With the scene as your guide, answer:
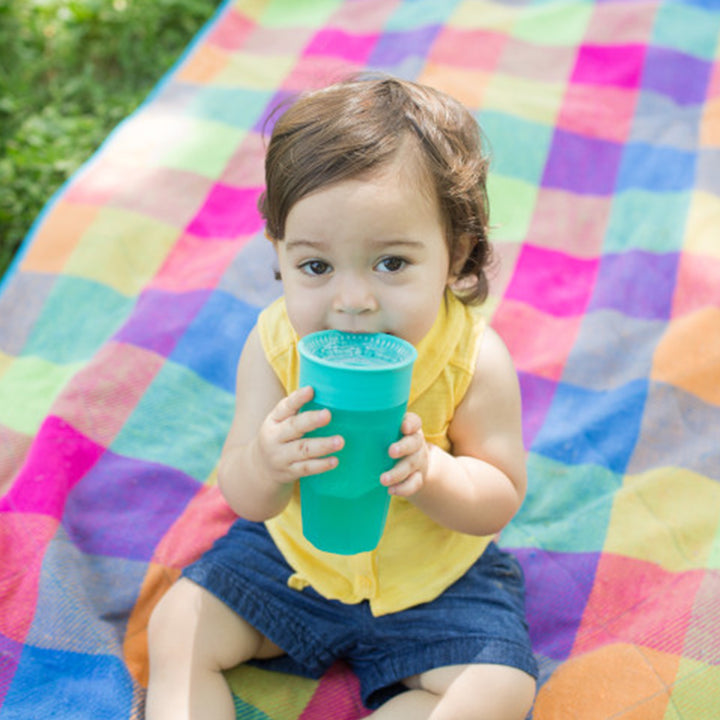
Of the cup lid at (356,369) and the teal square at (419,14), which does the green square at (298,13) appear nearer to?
the teal square at (419,14)

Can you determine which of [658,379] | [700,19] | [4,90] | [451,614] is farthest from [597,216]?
[4,90]

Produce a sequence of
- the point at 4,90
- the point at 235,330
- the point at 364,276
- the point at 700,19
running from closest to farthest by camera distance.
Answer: the point at 364,276
the point at 235,330
the point at 700,19
the point at 4,90

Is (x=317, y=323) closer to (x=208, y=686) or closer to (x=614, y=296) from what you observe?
(x=208, y=686)

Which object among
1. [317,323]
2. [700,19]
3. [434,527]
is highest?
[317,323]

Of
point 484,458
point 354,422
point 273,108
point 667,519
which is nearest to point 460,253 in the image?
point 484,458

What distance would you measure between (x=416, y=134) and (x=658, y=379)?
97cm

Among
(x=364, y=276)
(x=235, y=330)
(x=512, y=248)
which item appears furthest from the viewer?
(x=512, y=248)

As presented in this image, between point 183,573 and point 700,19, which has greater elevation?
point 700,19

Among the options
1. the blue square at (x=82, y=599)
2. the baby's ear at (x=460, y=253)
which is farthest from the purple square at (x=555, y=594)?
the blue square at (x=82, y=599)

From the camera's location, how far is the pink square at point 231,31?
2.97m

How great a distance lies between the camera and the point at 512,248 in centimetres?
232

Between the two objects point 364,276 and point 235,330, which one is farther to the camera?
point 235,330

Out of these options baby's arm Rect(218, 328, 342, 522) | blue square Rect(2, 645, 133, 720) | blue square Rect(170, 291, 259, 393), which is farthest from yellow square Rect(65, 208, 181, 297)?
blue square Rect(2, 645, 133, 720)

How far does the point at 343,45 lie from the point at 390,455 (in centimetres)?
211
